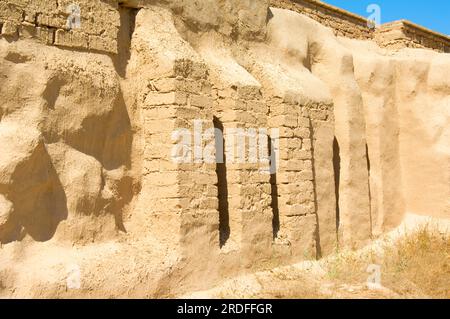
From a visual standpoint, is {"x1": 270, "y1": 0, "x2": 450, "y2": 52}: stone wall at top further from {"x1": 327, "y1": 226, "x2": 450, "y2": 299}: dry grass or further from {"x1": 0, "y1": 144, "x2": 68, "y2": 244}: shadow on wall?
{"x1": 0, "y1": 144, "x2": 68, "y2": 244}: shadow on wall

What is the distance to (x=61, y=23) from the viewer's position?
5770 mm

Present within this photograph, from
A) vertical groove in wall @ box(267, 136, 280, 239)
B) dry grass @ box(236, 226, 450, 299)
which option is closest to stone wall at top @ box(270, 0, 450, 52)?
vertical groove in wall @ box(267, 136, 280, 239)

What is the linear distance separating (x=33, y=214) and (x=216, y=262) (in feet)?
7.12

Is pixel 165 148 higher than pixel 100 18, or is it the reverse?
pixel 100 18

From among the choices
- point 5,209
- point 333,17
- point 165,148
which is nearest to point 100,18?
point 165,148

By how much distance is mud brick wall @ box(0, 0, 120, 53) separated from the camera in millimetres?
5385

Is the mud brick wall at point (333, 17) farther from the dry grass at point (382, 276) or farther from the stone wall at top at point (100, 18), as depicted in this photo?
the dry grass at point (382, 276)

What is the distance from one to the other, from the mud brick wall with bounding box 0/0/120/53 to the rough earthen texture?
0.05 ft

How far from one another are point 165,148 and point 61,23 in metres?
1.68

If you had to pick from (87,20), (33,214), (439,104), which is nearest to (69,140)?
(33,214)

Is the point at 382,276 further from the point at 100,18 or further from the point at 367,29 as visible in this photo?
the point at 367,29

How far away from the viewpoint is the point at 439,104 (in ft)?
34.6
